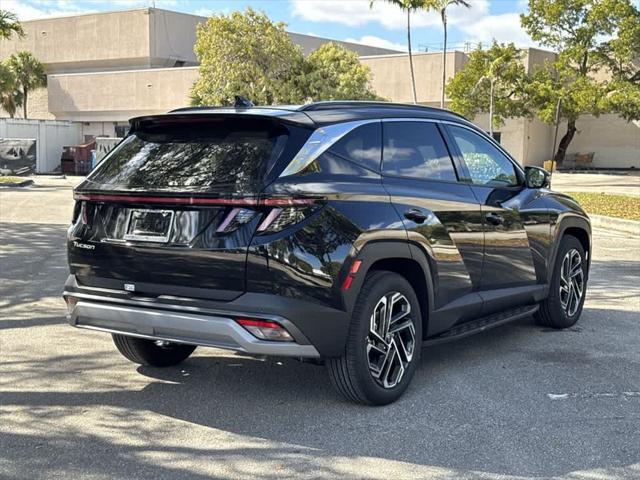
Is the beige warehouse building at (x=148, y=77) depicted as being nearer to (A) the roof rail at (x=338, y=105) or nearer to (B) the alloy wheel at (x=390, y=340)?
(A) the roof rail at (x=338, y=105)

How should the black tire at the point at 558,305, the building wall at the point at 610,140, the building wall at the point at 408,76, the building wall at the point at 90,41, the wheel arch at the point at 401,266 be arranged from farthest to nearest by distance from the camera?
the building wall at the point at 90,41 < the building wall at the point at 610,140 < the building wall at the point at 408,76 < the black tire at the point at 558,305 < the wheel arch at the point at 401,266

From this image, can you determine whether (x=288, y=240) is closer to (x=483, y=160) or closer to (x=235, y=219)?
(x=235, y=219)

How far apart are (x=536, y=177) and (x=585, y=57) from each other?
41.8 metres

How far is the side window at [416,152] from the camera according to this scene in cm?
523

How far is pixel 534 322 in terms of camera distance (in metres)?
7.36

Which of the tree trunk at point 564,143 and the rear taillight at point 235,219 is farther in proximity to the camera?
the tree trunk at point 564,143

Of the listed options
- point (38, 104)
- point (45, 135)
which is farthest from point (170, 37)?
point (45, 135)

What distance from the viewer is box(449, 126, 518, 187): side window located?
596 centimetres

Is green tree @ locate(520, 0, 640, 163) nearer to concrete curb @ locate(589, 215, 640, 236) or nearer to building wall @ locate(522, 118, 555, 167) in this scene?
building wall @ locate(522, 118, 555, 167)

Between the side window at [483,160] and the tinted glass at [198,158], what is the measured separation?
6.25ft

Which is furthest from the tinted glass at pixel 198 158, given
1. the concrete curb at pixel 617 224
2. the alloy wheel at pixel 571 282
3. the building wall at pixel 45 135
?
the building wall at pixel 45 135

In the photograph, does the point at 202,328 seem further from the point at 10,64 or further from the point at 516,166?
the point at 10,64

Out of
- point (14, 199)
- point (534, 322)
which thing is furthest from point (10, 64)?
point (534, 322)

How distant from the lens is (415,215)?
5.11 meters
